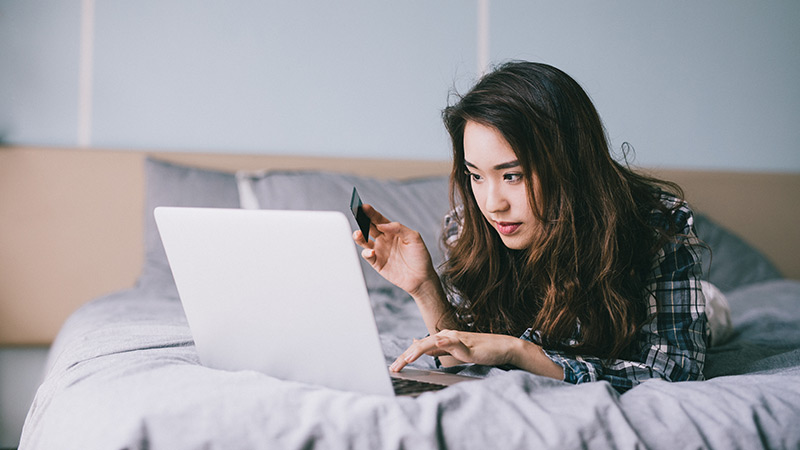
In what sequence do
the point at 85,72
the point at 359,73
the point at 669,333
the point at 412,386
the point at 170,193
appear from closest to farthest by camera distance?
the point at 412,386 → the point at 669,333 → the point at 170,193 → the point at 85,72 → the point at 359,73

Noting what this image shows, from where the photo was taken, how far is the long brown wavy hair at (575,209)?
3.51ft

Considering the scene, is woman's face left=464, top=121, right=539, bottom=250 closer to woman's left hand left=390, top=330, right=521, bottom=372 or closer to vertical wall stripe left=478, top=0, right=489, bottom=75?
woman's left hand left=390, top=330, right=521, bottom=372

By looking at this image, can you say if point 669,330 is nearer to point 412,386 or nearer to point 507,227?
point 507,227

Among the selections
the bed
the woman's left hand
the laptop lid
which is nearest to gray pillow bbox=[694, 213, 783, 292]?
the bed

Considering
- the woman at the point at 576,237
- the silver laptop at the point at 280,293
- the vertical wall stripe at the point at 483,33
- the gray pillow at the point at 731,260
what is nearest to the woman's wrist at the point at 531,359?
the woman at the point at 576,237

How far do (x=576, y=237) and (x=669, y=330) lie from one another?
0.68ft

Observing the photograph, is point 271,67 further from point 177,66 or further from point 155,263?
point 155,263

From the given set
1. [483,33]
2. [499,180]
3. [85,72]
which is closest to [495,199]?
[499,180]

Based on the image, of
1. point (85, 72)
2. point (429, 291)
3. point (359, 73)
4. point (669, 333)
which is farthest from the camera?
point (359, 73)

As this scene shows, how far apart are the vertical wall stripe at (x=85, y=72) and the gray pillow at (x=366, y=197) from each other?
595 millimetres

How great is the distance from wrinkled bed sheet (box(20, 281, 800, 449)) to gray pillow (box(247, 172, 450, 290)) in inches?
38.8

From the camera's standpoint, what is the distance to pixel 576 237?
1098mm

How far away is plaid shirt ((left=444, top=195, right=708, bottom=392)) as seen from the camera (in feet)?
3.43

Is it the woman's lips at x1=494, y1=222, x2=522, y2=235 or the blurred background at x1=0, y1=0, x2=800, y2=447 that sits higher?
the blurred background at x1=0, y1=0, x2=800, y2=447
